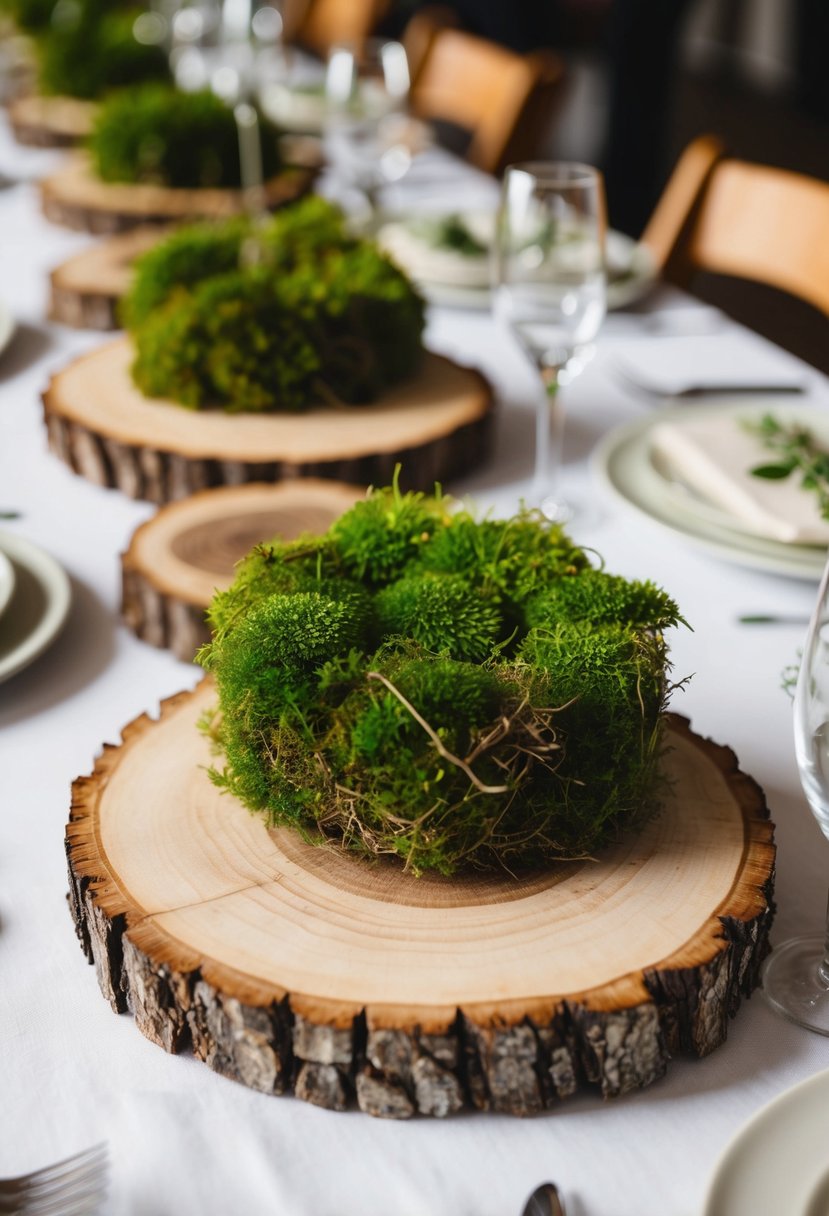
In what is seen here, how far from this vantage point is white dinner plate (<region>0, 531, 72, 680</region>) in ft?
2.85

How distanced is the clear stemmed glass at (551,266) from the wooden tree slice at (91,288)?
2.00 feet

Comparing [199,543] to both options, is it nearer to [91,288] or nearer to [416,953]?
[416,953]

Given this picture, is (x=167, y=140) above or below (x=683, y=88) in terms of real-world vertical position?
above

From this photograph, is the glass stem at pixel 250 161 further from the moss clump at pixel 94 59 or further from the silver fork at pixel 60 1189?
the silver fork at pixel 60 1189

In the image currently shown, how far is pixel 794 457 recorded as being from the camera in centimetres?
104

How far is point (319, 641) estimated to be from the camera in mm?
637

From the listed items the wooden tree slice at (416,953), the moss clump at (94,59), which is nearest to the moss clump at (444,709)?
the wooden tree slice at (416,953)

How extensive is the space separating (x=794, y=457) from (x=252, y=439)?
46cm

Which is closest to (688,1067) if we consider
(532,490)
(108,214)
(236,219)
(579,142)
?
(532,490)

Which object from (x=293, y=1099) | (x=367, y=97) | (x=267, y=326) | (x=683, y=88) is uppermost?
(x=367, y=97)

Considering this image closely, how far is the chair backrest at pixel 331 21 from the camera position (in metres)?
3.23

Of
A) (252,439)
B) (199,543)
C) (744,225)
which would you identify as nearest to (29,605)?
(199,543)

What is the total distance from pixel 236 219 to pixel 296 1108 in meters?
1.07

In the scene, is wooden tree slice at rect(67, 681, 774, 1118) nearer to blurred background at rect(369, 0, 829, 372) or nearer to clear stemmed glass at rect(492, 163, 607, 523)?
clear stemmed glass at rect(492, 163, 607, 523)
